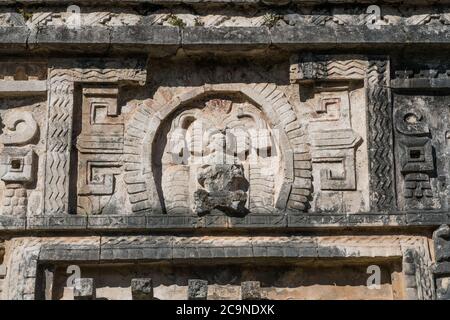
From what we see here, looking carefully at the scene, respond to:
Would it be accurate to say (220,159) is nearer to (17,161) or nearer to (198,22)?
(198,22)

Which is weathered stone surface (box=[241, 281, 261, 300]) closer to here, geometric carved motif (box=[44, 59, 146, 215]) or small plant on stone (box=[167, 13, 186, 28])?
geometric carved motif (box=[44, 59, 146, 215])

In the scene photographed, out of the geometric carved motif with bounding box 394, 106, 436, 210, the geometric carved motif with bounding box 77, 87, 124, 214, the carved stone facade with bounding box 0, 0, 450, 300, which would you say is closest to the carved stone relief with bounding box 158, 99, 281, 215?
the carved stone facade with bounding box 0, 0, 450, 300

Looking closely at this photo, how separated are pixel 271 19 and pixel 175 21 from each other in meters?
1.05

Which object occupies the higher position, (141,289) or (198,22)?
(198,22)

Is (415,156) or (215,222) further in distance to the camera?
(415,156)

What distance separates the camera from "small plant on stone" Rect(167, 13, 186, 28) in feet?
37.0

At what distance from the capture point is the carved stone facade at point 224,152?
1051cm

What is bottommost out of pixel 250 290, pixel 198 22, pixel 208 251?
pixel 250 290

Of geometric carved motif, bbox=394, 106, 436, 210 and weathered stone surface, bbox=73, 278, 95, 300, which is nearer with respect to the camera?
weathered stone surface, bbox=73, 278, 95, 300

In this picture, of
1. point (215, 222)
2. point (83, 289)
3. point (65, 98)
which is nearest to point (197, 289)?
point (215, 222)

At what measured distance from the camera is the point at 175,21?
444 inches

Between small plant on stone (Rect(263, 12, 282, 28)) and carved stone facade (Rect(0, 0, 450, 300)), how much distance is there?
0.03 meters

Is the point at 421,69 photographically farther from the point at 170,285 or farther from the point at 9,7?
the point at 9,7

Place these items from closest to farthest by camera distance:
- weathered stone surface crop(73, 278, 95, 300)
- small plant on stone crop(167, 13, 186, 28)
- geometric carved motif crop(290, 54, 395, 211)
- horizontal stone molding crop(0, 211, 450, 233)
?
weathered stone surface crop(73, 278, 95, 300) → horizontal stone molding crop(0, 211, 450, 233) → geometric carved motif crop(290, 54, 395, 211) → small plant on stone crop(167, 13, 186, 28)
